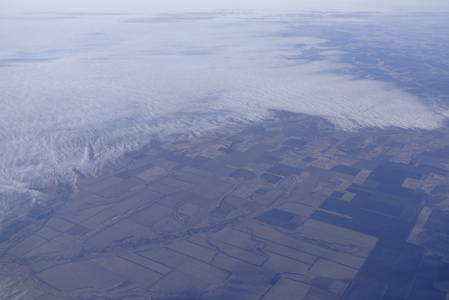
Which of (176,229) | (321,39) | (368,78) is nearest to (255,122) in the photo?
(176,229)

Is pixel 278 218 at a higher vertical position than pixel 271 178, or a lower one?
lower

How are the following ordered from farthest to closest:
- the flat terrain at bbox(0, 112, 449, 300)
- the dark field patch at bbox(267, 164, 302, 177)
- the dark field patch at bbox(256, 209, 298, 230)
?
1. the dark field patch at bbox(267, 164, 302, 177)
2. the dark field patch at bbox(256, 209, 298, 230)
3. the flat terrain at bbox(0, 112, 449, 300)

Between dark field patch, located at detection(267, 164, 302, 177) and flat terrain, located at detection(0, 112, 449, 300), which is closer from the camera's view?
flat terrain, located at detection(0, 112, 449, 300)

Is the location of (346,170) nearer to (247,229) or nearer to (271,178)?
(271,178)

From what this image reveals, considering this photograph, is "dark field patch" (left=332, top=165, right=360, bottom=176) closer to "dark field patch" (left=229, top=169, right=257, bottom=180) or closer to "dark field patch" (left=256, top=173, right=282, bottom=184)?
"dark field patch" (left=256, top=173, right=282, bottom=184)

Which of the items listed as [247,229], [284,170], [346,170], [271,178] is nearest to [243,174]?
[271,178]


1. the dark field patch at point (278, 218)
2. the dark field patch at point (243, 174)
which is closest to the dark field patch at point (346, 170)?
the dark field patch at point (243, 174)

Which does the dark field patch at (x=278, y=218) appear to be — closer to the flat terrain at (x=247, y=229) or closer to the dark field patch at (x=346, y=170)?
the flat terrain at (x=247, y=229)

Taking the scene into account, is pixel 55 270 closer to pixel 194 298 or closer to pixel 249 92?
pixel 194 298

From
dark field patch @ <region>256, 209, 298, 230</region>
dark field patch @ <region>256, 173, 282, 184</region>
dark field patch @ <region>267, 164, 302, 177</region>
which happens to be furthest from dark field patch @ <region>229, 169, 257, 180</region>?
dark field patch @ <region>256, 209, 298, 230</region>
